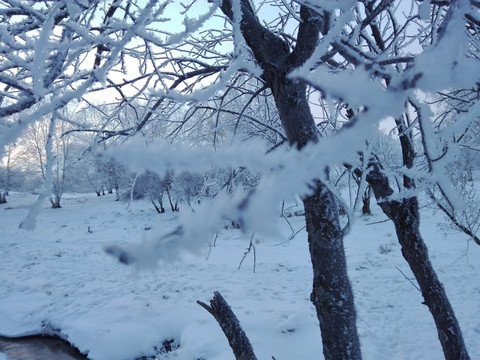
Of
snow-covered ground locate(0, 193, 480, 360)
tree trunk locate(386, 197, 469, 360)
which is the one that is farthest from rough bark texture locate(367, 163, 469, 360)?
snow-covered ground locate(0, 193, 480, 360)

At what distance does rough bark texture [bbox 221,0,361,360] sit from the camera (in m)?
1.45

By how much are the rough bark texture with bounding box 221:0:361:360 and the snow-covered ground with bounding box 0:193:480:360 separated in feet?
4.48

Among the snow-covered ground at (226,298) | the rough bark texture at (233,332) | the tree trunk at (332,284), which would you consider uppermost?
the tree trunk at (332,284)

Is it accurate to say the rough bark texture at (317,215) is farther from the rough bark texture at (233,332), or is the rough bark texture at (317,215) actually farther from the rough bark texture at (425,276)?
the rough bark texture at (425,276)

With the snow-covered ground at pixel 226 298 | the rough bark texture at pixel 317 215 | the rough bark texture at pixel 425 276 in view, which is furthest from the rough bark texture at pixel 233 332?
the rough bark texture at pixel 425 276

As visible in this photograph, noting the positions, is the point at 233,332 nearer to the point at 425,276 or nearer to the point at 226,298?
the point at 425,276

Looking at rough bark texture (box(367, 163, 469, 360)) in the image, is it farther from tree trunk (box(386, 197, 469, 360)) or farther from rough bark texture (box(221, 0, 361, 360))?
Answer: rough bark texture (box(221, 0, 361, 360))

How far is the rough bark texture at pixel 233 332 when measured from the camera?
188cm

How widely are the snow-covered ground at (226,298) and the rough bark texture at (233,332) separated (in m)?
0.82

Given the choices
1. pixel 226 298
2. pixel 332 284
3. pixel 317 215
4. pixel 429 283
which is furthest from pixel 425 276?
pixel 226 298

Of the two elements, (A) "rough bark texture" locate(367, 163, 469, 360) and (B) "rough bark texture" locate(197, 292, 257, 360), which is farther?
(A) "rough bark texture" locate(367, 163, 469, 360)

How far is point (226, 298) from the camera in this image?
23.8ft

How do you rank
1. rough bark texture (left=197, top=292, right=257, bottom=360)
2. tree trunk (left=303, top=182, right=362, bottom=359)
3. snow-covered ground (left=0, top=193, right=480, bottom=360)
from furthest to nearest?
→ snow-covered ground (left=0, top=193, right=480, bottom=360) < rough bark texture (left=197, top=292, right=257, bottom=360) < tree trunk (left=303, top=182, right=362, bottom=359)

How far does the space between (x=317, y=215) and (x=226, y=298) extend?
642 centimetres
